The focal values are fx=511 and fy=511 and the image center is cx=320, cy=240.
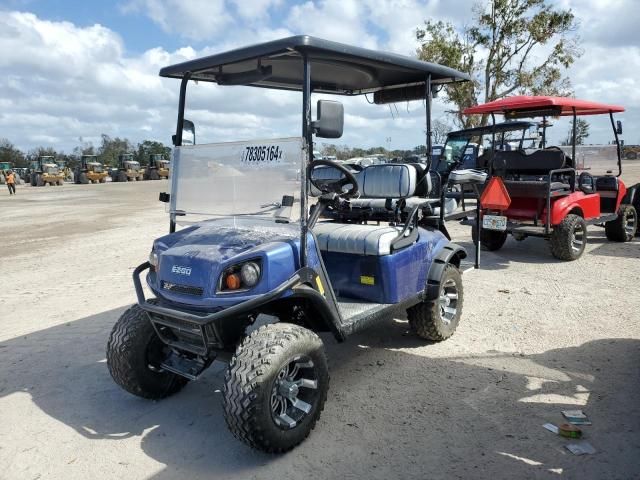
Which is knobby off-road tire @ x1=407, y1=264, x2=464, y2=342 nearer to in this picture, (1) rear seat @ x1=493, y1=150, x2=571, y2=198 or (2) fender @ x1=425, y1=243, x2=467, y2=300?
(2) fender @ x1=425, y1=243, x2=467, y2=300

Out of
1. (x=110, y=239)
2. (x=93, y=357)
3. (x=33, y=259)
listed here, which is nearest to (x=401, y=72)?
(x=93, y=357)

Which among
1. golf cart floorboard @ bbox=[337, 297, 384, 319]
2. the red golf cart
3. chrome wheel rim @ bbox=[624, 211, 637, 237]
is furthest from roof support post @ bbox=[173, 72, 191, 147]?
chrome wheel rim @ bbox=[624, 211, 637, 237]

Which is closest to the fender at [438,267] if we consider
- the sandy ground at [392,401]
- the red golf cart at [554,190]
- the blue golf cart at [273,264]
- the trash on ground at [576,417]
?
the blue golf cart at [273,264]

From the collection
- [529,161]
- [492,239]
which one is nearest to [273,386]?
[492,239]

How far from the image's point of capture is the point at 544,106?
24.4 ft

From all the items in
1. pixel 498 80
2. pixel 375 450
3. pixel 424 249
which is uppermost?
pixel 498 80

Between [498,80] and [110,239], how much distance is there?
462 inches

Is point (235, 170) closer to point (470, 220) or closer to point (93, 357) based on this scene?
point (93, 357)

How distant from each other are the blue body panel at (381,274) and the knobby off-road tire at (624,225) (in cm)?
591

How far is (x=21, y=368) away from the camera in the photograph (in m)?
4.12

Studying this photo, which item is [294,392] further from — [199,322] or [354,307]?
[354,307]

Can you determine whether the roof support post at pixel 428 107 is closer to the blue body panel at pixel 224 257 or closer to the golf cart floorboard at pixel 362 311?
the golf cart floorboard at pixel 362 311

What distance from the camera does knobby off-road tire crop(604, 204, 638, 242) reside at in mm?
8445

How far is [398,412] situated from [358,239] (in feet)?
3.98
